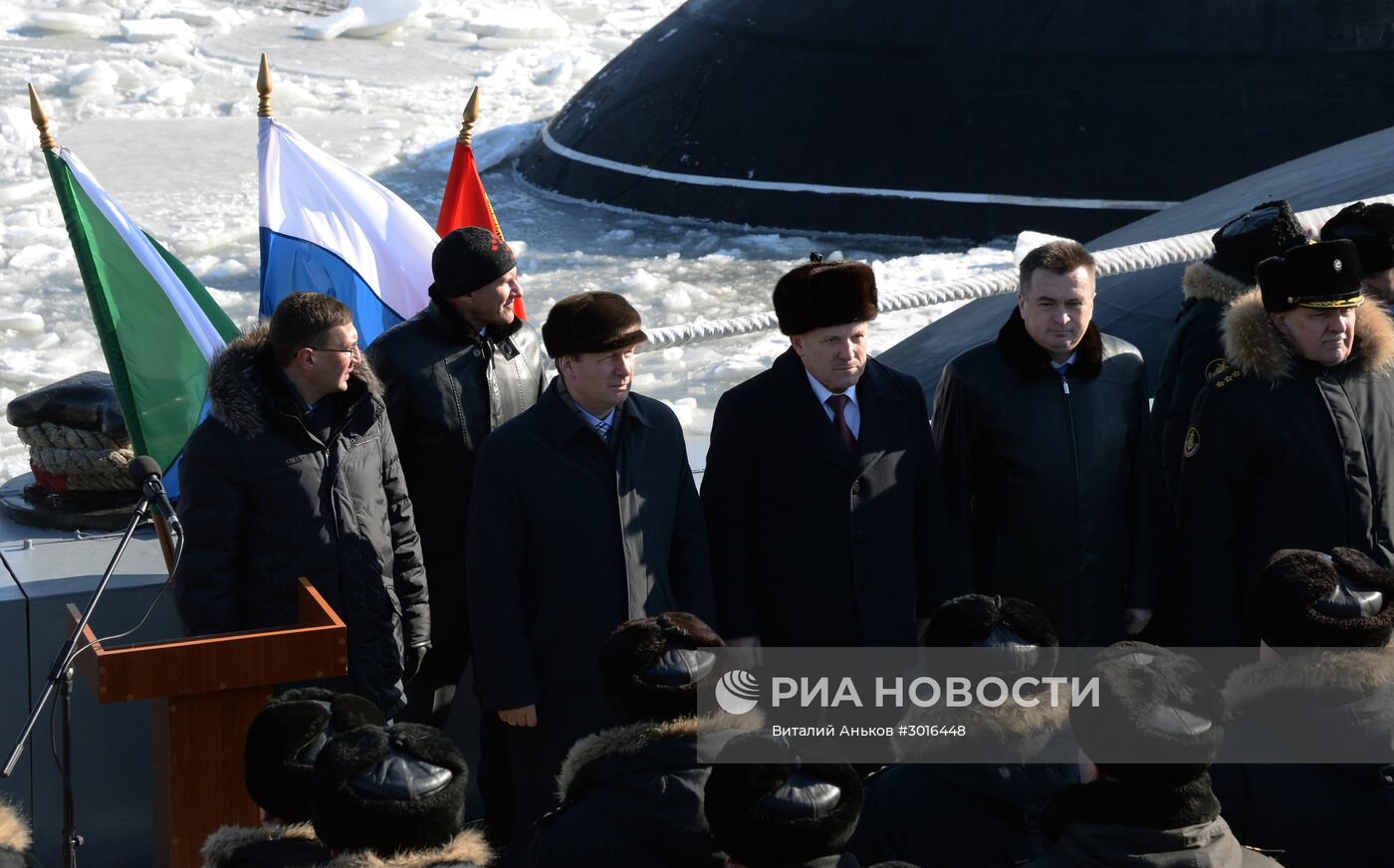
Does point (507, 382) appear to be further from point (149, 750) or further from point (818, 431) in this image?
point (149, 750)

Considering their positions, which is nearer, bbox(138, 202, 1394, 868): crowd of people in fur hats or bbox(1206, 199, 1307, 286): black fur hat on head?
bbox(138, 202, 1394, 868): crowd of people in fur hats

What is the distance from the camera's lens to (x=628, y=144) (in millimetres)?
13594

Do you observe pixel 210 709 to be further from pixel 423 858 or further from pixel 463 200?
pixel 463 200

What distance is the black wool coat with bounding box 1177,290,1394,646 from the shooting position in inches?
158

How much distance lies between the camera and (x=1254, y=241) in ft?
15.1

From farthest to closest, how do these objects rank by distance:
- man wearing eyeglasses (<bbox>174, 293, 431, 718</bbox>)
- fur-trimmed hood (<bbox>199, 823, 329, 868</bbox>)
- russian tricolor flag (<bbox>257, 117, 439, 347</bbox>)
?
russian tricolor flag (<bbox>257, 117, 439, 347</bbox>) < man wearing eyeglasses (<bbox>174, 293, 431, 718</bbox>) < fur-trimmed hood (<bbox>199, 823, 329, 868</bbox>)

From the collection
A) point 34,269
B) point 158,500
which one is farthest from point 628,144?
point 158,500

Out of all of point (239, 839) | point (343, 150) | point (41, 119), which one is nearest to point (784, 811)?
point (239, 839)

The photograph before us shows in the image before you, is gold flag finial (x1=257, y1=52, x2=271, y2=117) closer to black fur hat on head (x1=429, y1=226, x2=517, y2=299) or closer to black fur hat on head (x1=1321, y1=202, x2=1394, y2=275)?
black fur hat on head (x1=429, y1=226, x2=517, y2=299)

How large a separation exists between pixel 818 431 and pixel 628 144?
986 centimetres

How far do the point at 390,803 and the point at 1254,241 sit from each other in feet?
10.3

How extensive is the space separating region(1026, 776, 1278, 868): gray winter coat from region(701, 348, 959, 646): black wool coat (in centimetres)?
161

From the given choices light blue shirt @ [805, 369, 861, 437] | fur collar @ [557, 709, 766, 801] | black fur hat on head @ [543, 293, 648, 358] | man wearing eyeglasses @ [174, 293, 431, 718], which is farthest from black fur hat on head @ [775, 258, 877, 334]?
fur collar @ [557, 709, 766, 801]

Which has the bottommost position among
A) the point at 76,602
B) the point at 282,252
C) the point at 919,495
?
the point at 76,602
